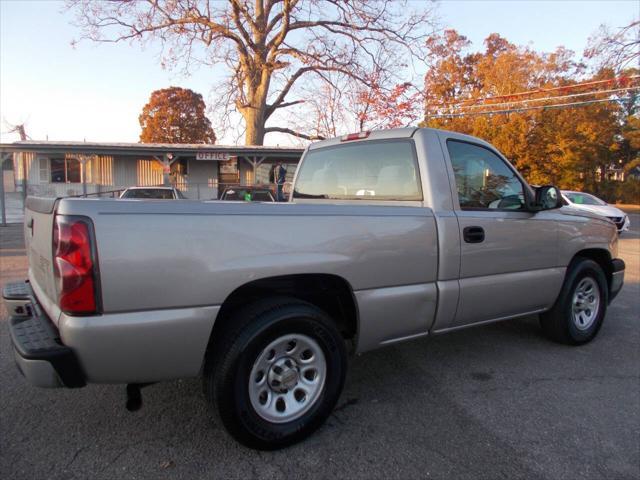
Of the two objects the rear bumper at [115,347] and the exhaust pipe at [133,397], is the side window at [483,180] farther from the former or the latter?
the exhaust pipe at [133,397]

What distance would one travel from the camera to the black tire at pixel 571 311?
13.7ft

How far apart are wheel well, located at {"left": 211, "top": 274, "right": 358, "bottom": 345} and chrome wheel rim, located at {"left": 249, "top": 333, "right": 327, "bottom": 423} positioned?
316 mm

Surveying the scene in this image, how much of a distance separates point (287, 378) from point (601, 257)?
3.78m

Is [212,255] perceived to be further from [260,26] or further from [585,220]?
[260,26]

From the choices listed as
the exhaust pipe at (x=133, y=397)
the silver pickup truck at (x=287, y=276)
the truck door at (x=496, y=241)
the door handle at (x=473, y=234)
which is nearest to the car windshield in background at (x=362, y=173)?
the silver pickup truck at (x=287, y=276)

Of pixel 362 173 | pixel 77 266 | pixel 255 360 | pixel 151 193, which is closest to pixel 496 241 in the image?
pixel 362 173

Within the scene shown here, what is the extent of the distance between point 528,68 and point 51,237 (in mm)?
33112

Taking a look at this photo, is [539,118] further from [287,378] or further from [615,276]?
[287,378]

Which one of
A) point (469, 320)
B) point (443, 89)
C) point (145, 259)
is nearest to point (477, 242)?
point (469, 320)

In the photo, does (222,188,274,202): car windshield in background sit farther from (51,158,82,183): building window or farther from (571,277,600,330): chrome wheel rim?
(51,158,82,183): building window

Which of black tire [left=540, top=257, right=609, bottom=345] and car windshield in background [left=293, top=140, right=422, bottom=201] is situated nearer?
car windshield in background [left=293, top=140, right=422, bottom=201]

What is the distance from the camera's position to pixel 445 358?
402cm

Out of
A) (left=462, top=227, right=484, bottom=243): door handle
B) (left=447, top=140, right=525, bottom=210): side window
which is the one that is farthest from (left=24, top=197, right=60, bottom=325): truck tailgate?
(left=447, top=140, right=525, bottom=210): side window

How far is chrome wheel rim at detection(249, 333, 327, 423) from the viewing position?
2.54m
